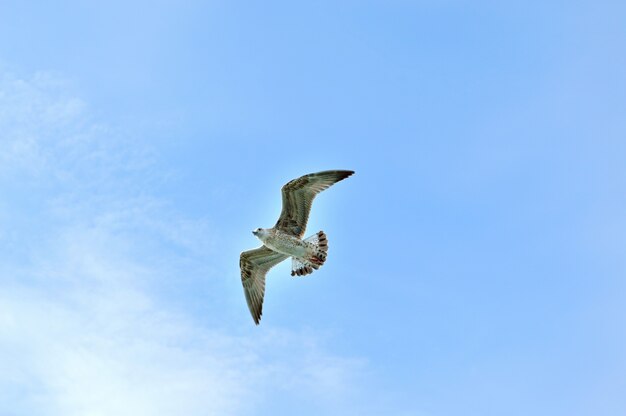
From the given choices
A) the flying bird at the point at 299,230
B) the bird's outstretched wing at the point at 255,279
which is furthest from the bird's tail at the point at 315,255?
the bird's outstretched wing at the point at 255,279

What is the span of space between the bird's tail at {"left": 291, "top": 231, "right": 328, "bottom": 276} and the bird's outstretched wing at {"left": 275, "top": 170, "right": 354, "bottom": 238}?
0.61 metres

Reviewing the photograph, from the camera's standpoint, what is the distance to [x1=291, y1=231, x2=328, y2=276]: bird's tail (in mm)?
29250

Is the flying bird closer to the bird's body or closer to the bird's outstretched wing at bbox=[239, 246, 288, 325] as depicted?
the bird's body

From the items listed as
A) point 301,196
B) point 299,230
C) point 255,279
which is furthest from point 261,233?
point 255,279

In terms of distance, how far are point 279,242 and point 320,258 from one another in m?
1.50

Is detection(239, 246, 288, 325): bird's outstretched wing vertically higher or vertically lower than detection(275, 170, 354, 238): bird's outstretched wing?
lower

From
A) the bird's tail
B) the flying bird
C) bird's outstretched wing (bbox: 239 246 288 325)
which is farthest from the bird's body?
bird's outstretched wing (bbox: 239 246 288 325)

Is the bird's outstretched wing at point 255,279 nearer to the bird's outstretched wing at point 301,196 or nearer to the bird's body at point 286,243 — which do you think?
the bird's body at point 286,243

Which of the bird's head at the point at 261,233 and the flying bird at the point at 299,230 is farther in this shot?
the bird's head at the point at 261,233

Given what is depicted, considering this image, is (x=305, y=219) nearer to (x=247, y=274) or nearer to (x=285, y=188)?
(x=285, y=188)

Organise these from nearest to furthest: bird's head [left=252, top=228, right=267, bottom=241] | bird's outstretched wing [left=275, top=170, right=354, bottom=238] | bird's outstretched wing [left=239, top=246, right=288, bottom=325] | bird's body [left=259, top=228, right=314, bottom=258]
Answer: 1. bird's outstretched wing [left=275, top=170, right=354, bottom=238]
2. bird's body [left=259, top=228, right=314, bottom=258]
3. bird's head [left=252, top=228, right=267, bottom=241]
4. bird's outstretched wing [left=239, top=246, right=288, bottom=325]

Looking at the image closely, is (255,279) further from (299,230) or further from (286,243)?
(299,230)

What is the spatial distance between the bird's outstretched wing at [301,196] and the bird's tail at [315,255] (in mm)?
611

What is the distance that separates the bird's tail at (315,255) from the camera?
29250 mm
